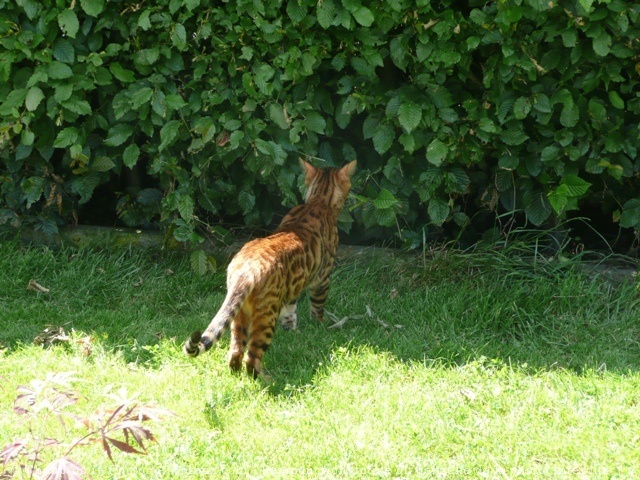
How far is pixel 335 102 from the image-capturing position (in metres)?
6.80

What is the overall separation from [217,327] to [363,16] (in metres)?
2.44

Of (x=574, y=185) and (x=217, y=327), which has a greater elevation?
(x=574, y=185)

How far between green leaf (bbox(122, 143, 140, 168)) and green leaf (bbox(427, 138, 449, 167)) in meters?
2.13

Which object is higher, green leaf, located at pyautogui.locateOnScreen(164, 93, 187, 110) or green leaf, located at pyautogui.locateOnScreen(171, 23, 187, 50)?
green leaf, located at pyautogui.locateOnScreen(171, 23, 187, 50)

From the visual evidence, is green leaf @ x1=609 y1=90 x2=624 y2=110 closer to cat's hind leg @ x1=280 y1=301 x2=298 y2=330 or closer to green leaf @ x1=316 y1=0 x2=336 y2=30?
green leaf @ x1=316 y1=0 x2=336 y2=30

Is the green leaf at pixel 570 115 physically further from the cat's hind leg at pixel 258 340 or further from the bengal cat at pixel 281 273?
the cat's hind leg at pixel 258 340

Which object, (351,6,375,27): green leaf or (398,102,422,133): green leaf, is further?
(398,102,422,133): green leaf

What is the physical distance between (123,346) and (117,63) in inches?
85.3

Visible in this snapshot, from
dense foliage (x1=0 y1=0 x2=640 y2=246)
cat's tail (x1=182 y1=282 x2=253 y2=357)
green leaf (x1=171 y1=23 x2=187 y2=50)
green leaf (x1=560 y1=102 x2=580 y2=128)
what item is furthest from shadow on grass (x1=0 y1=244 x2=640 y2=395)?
green leaf (x1=171 y1=23 x2=187 y2=50)

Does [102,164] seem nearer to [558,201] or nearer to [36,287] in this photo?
[36,287]

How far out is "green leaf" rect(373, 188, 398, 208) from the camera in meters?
6.27

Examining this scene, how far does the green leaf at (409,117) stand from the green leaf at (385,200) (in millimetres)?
484

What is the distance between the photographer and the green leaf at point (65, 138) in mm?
6527

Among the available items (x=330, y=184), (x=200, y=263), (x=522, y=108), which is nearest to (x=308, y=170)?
(x=330, y=184)
